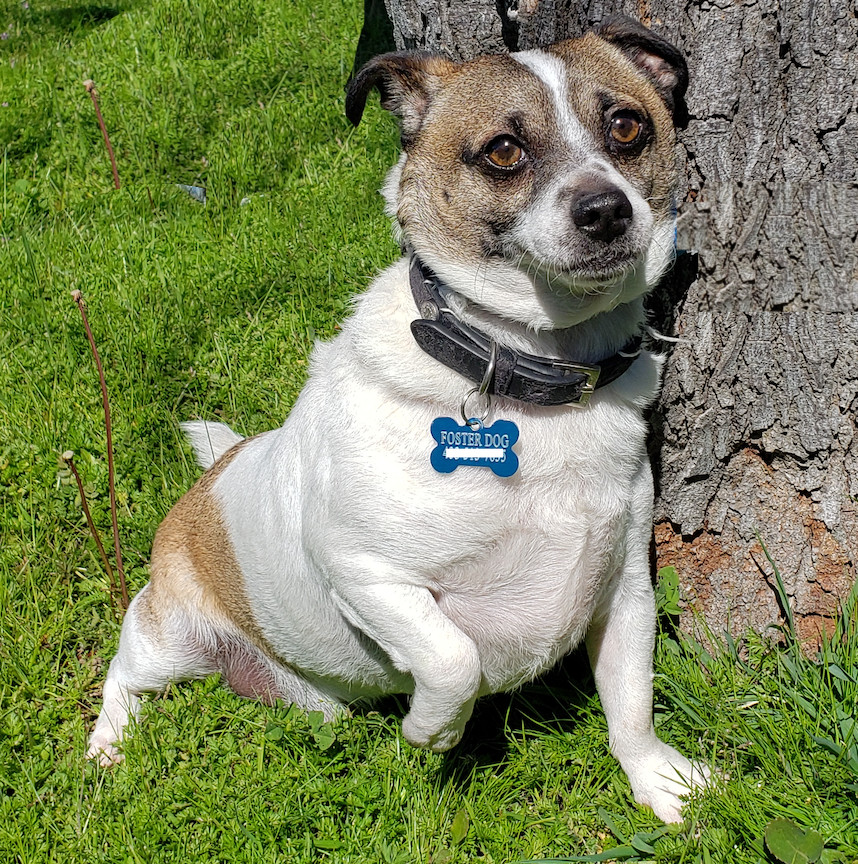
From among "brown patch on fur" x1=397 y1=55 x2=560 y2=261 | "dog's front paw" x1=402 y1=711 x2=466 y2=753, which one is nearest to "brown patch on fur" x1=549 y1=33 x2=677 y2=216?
"brown patch on fur" x1=397 y1=55 x2=560 y2=261

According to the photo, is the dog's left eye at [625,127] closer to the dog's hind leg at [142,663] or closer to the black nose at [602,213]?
the black nose at [602,213]

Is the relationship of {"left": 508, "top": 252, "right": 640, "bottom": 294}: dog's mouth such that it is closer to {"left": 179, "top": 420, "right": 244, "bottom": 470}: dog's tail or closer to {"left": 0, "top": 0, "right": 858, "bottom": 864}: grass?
{"left": 0, "top": 0, "right": 858, "bottom": 864}: grass

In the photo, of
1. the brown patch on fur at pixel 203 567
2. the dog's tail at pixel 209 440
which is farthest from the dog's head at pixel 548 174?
the dog's tail at pixel 209 440

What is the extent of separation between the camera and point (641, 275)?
2582 mm

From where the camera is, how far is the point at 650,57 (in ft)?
9.01

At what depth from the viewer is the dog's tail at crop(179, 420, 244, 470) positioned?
3.79 meters

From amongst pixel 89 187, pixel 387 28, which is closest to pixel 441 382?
pixel 89 187

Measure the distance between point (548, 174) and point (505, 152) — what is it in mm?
144

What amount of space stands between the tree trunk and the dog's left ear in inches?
2.2

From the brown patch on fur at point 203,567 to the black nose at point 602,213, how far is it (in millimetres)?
1619

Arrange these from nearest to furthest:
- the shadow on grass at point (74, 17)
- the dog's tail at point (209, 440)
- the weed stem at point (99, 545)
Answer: the weed stem at point (99, 545) → the dog's tail at point (209, 440) → the shadow on grass at point (74, 17)

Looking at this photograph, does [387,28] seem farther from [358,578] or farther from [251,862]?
[251,862]

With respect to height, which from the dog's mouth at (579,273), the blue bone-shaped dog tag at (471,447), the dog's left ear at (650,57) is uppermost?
the dog's left ear at (650,57)

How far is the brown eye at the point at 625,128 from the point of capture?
101 inches
